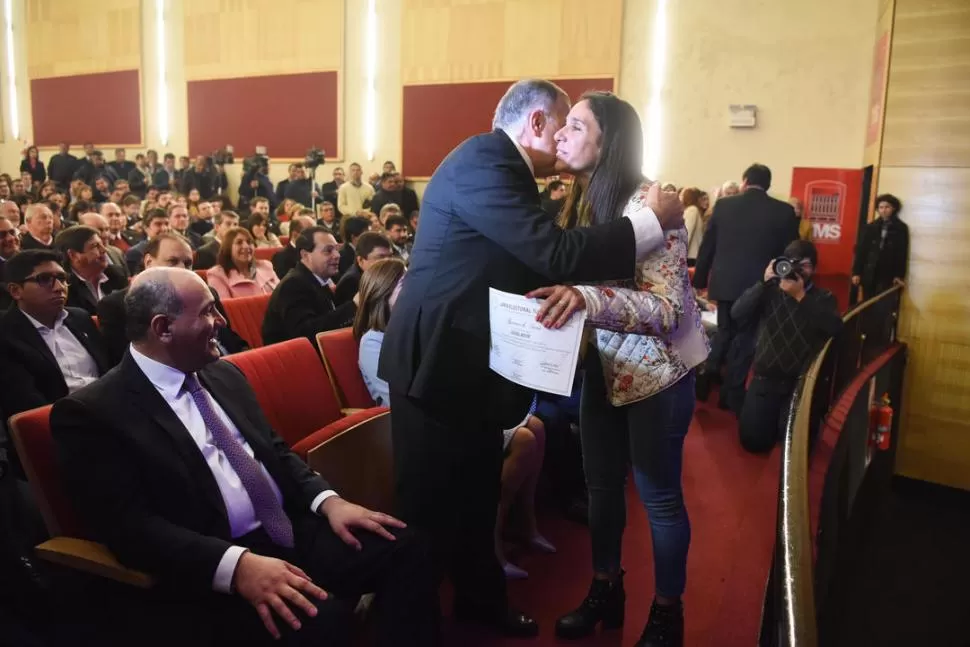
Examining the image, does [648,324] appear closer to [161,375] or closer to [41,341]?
[161,375]

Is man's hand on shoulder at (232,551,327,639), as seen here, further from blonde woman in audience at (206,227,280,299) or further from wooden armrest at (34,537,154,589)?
blonde woman in audience at (206,227,280,299)

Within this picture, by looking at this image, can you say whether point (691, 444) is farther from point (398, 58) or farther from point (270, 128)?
point (270, 128)

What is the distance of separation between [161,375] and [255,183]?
10.2 m

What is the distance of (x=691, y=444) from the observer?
3.84 meters

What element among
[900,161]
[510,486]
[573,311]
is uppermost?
[900,161]

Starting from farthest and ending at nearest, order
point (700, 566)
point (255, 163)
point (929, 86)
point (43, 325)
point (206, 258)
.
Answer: point (255, 163)
point (206, 258)
point (929, 86)
point (43, 325)
point (700, 566)

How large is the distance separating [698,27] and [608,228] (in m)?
8.53

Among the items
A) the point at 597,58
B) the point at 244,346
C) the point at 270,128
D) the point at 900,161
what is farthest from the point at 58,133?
the point at 900,161

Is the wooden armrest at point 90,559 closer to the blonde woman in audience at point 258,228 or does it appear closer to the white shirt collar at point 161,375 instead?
the white shirt collar at point 161,375

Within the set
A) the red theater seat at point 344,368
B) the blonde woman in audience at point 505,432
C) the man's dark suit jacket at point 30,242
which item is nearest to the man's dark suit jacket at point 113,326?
the red theater seat at point 344,368

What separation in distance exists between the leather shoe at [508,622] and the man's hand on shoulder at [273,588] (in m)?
0.65

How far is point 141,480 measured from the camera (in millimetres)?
1517

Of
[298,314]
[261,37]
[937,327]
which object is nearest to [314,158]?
[261,37]

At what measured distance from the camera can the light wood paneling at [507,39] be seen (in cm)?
949
